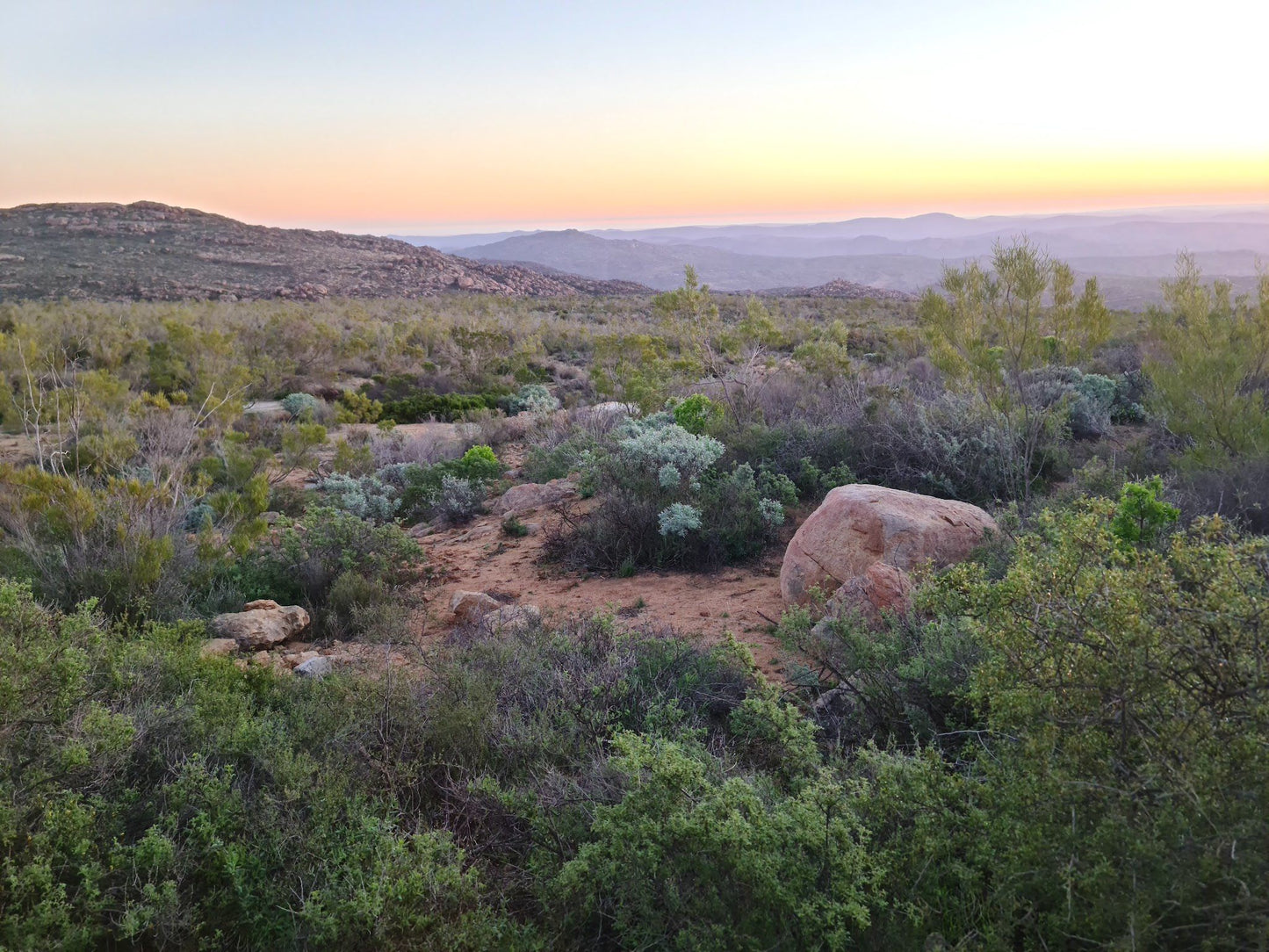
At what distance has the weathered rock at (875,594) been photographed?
448cm

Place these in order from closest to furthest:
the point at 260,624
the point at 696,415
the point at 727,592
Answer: the point at 260,624 < the point at 727,592 < the point at 696,415

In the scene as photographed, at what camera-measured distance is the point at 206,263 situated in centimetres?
5066

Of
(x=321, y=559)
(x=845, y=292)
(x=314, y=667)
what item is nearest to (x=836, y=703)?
(x=314, y=667)

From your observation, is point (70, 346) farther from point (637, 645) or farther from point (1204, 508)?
point (1204, 508)

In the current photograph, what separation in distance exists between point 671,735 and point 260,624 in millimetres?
3286

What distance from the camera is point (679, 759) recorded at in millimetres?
2342

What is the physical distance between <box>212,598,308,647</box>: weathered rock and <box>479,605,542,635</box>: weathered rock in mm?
1393

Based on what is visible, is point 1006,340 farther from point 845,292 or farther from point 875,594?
point 845,292

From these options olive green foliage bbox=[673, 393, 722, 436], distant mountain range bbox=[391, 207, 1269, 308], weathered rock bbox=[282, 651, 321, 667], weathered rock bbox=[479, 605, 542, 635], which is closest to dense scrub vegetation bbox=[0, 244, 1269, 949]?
weathered rock bbox=[479, 605, 542, 635]

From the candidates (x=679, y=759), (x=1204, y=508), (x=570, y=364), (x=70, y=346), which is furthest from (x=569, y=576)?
(x=70, y=346)

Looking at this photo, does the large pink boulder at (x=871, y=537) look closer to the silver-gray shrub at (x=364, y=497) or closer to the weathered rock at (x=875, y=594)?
the weathered rock at (x=875, y=594)

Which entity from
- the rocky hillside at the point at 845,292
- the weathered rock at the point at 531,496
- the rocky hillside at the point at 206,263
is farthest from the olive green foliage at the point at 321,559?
the rocky hillside at the point at 845,292

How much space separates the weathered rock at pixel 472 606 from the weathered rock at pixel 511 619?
7.3 inches

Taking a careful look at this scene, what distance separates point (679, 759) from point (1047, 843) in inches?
39.2
